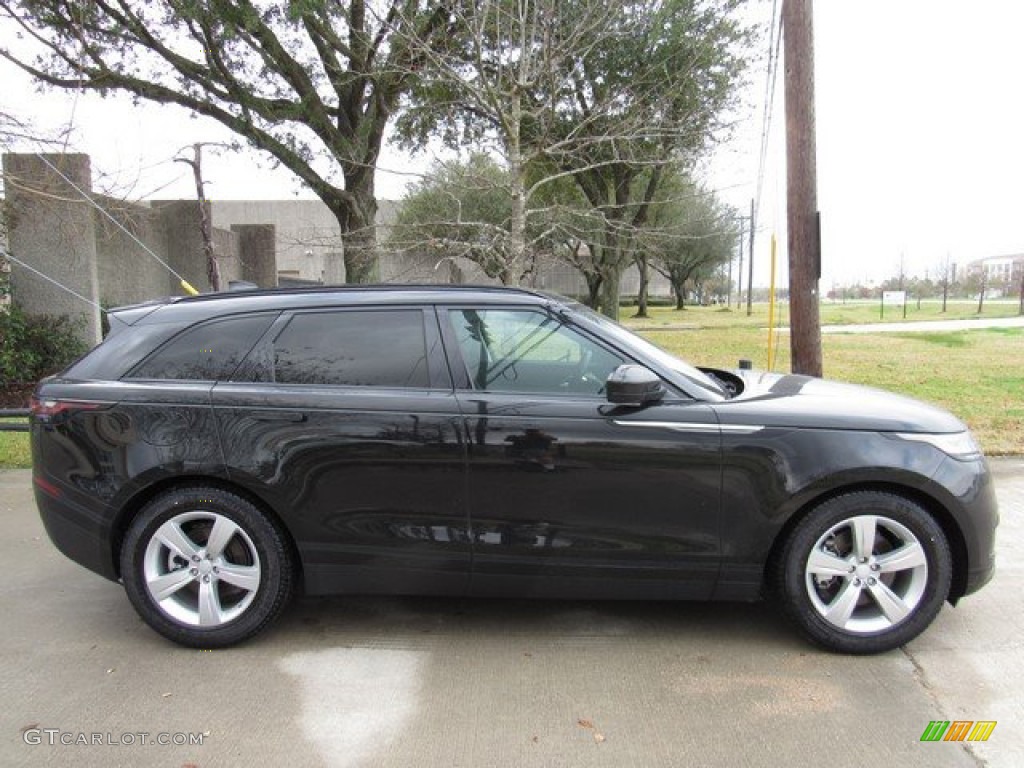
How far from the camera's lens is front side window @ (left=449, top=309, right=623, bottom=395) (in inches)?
127

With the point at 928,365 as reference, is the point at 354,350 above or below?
above

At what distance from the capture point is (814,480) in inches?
121

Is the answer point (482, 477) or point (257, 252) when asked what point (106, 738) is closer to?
point (482, 477)

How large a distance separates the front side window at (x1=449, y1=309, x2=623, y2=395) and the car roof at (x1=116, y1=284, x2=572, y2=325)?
0.32 ft

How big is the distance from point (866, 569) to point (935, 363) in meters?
11.8

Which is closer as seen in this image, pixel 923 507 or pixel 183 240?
pixel 923 507

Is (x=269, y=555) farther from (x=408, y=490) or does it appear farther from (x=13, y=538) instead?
(x=13, y=538)

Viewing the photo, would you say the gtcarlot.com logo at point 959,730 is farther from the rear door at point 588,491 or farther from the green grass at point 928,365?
the green grass at point 928,365

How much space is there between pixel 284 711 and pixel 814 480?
239cm

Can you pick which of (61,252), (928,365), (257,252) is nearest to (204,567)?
(61,252)

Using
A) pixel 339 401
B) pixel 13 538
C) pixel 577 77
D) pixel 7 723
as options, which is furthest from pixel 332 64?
pixel 7 723

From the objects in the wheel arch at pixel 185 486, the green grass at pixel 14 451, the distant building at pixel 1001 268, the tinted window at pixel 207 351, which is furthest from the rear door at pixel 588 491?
the distant building at pixel 1001 268

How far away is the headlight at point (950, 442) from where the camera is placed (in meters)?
3.14

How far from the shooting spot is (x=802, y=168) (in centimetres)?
619
